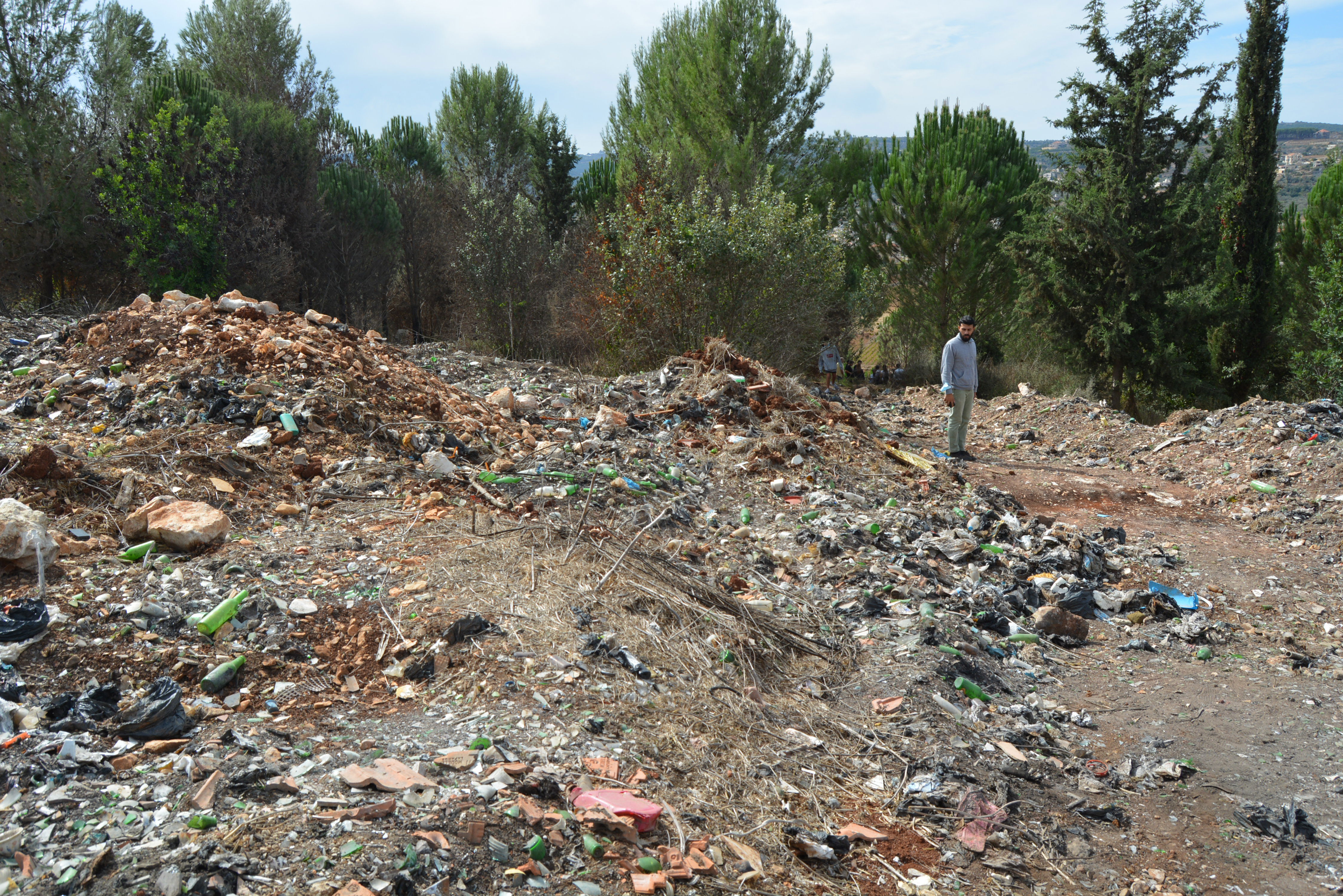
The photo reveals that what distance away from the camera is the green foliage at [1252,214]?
13.7 metres

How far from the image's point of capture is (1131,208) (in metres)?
13.2

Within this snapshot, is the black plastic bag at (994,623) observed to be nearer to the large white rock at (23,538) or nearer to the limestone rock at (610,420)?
the limestone rock at (610,420)

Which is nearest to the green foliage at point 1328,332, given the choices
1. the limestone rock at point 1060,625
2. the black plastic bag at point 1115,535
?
the black plastic bag at point 1115,535

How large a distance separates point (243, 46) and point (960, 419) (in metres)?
18.1

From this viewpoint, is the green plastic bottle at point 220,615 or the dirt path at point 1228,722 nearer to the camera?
the dirt path at point 1228,722

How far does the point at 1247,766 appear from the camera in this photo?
339 centimetres

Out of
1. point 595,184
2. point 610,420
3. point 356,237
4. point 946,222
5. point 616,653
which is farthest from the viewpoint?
point 595,184

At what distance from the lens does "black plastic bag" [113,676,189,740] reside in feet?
8.57

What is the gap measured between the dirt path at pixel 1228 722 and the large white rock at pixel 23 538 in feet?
13.7

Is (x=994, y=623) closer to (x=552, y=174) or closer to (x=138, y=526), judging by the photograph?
(x=138, y=526)

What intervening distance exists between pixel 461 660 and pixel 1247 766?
3.30 metres

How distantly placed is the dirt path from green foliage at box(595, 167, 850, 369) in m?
5.90

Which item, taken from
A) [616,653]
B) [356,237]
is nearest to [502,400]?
[616,653]

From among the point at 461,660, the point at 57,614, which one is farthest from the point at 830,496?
the point at 57,614
